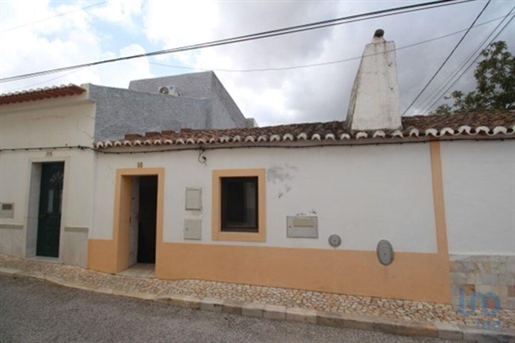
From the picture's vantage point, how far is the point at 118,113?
764cm

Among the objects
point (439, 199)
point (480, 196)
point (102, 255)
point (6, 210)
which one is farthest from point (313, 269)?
point (6, 210)

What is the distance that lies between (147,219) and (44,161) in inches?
124

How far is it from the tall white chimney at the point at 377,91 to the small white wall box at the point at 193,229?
3.93 m

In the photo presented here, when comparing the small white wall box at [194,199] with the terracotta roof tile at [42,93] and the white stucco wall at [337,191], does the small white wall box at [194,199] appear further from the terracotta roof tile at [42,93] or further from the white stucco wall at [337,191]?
the terracotta roof tile at [42,93]

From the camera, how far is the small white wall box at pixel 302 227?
17.7 ft

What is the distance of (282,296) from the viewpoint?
16.6 feet

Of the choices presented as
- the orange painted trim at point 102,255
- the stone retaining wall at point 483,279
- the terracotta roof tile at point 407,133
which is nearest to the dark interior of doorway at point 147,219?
the orange painted trim at point 102,255

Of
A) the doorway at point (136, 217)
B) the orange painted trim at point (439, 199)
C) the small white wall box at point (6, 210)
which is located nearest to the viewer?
the orange painted trim at point (439, 199)

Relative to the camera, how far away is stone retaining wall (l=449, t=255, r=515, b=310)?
14.9ft

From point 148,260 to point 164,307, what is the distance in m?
3.07

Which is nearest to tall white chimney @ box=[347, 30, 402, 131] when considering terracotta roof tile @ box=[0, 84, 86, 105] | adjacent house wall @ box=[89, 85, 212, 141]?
adjacent house wall @ box=[89, 85, 212, 141]

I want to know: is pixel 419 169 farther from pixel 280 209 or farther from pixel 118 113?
pixel 118 113

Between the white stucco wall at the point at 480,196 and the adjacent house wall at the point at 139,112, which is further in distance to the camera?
the adjacent house wall at the point at 139,112

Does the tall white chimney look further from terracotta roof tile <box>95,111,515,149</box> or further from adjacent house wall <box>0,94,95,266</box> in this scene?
adjacent house wall <box>0,94,95,266</box>
